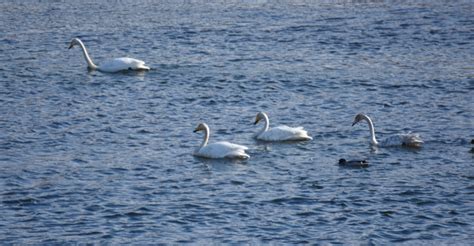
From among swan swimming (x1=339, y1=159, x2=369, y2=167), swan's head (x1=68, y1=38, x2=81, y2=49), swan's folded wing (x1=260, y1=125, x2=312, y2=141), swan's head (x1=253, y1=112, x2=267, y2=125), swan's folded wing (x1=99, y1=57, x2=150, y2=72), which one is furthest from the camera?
swan's head (x1=68, y1=38, x2=81, y2=49)

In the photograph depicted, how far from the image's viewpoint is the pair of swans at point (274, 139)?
20.0 meters

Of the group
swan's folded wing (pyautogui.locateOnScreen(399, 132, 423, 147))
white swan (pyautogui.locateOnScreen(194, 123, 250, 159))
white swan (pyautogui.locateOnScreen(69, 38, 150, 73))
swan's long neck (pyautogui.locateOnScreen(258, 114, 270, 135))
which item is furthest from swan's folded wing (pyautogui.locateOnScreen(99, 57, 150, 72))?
swan's folded wing (pyautogui.locateOnScreen(399, 132, 423, 147))

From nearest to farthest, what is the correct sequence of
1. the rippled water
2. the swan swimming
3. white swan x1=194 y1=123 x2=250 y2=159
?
the rippled water
the swan swimming
white swan x1=194 y1=123 x2=250 y2=159

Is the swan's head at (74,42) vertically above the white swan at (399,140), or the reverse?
the swan's head at (74,42)

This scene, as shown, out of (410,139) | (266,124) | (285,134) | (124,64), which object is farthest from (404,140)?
(124,64)

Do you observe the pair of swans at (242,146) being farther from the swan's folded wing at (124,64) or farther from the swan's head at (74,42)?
the swan's head at (74,42)

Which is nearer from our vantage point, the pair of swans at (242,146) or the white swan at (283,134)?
the pair of swans at (242,146)

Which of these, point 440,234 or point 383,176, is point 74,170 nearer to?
point 383,176

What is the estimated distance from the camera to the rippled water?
Answer: 54.3 feet

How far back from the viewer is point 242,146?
20.2 metres

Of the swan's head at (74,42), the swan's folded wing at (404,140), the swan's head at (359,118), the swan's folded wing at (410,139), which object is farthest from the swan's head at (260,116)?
the swan's head at (74,42)

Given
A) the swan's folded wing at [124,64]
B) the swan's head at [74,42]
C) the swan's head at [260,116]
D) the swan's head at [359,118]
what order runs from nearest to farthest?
1. the swan's head at [359,118]
2. the swan's head at [260,116]
3. the swan's folded wing at [124,64]
4. the swan's head at [74,42]

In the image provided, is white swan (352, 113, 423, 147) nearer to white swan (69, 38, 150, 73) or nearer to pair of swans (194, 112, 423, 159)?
pair of swans (194, 112, 423, 159)

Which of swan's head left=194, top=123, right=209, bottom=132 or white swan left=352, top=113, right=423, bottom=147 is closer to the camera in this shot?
white swan left=352, top=113, right=423, bottom=147
